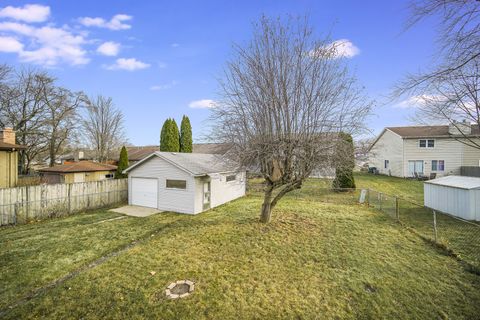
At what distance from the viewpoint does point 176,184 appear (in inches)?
486

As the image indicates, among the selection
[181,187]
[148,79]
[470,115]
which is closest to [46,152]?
[148,79]

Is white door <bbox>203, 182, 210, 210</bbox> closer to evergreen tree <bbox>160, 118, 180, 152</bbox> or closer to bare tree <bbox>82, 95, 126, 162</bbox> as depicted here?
evergreen tree <bbox>160, 118, 180, 152</bbox>

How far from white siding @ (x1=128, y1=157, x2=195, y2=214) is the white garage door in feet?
1.03

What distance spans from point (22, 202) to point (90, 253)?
620cm

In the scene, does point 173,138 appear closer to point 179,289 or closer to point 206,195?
point 206,195

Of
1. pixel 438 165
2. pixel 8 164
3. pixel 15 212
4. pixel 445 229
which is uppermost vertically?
pixel 8 164

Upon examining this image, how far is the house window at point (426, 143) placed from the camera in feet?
74.9

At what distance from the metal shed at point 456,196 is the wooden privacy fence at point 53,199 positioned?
18.4m

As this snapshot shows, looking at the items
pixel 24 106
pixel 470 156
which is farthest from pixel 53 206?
pixel 470 156

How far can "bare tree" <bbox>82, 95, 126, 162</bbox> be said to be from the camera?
31000 millimetres

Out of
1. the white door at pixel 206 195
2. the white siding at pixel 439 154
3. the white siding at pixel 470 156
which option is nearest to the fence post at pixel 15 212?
the white door at pixel 206 195

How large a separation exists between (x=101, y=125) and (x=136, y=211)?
82.0 ft

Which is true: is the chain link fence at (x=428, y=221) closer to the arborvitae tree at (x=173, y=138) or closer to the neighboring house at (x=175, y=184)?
the neighboring house at (x=175, y=184)

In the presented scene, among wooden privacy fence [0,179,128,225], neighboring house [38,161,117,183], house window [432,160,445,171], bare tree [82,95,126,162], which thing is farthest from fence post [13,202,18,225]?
house window [432,160,445,171]
